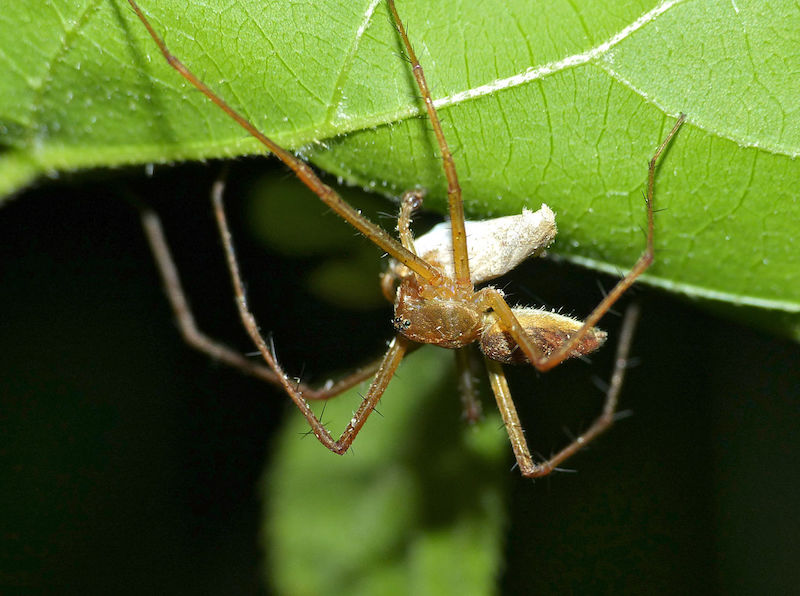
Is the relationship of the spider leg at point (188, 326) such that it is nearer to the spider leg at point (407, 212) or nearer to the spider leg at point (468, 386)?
the spider leg at point (468, 386)

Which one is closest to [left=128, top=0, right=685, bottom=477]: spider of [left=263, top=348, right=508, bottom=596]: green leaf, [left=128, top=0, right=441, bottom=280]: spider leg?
[left=128, top=0, right=441, bottom=280]: spider leg

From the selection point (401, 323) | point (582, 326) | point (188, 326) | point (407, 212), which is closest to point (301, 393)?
point (401, 323)

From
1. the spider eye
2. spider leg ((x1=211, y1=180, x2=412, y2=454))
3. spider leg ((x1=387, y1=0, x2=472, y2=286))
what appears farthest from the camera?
spider leg ((x1=211, y1=180, x2=412, y2=454))

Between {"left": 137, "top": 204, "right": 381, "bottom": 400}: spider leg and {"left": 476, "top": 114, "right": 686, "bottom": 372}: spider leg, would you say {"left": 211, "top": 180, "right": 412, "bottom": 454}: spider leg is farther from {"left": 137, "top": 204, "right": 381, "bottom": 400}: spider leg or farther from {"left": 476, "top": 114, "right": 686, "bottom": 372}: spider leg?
{"left": 476, "top": 114, "right": 686, "bottom": 372}: spider leg

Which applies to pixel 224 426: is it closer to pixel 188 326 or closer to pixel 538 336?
Result: pixel 188 326

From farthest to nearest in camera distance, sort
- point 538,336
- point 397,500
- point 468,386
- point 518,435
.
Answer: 1. point 397,500
2. point 468,386
3. point 518,435
4. point 538,336

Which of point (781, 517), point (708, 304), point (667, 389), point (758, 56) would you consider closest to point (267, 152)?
point (758, 56)

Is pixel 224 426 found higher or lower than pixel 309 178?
lower
